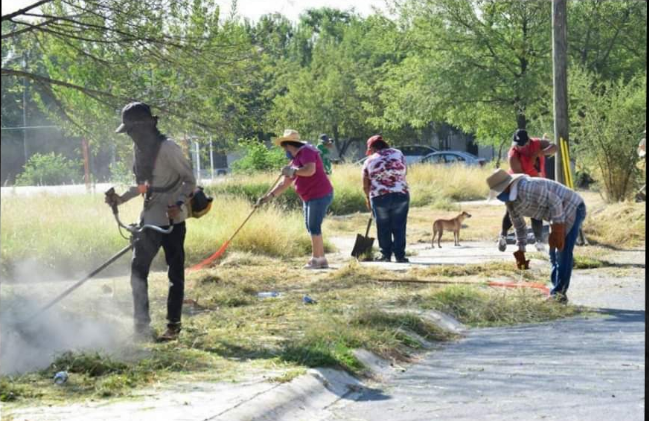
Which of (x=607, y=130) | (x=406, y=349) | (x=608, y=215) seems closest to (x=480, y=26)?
(x=607, y=130)

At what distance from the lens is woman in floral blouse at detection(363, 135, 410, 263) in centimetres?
1542

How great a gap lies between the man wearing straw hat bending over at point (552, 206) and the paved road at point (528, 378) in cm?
71

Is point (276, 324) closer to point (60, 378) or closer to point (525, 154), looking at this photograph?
point (60, 378)

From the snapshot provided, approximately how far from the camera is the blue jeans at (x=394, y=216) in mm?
15483

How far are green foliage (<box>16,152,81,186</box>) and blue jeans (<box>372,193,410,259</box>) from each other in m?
22.2

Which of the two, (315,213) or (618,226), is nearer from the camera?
(315,213)

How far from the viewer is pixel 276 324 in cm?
988

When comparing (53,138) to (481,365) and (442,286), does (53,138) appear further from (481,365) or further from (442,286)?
(481,365)

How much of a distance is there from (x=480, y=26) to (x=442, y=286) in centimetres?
2290

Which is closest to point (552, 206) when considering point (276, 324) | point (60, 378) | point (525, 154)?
point (276, 324)

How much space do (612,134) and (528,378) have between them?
14.5 metres

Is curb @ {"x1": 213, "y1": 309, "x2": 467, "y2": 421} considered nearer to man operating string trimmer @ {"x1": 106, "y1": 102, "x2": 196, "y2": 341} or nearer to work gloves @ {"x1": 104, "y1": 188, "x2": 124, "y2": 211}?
man operating string trimmer @ {"x1": 106, "y1": 102, "x2": 196, "y2": 341}

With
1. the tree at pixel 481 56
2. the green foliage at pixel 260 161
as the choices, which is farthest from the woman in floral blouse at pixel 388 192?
the tree at pixel 481 56

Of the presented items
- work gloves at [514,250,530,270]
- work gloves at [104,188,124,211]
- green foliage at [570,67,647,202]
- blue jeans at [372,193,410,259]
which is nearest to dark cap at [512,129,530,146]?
blue jeans at [372,193,410,259]
